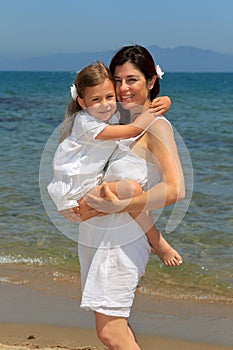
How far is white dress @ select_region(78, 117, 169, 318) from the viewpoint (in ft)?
10.2

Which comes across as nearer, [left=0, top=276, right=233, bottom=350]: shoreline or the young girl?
the young girl

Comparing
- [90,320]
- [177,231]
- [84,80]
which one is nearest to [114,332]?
[84,80]

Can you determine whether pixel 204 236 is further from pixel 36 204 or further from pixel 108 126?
pixel 108 126

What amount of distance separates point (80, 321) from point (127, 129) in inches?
95.2

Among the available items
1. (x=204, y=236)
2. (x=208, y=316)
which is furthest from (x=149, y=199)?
(x=204, y=236)

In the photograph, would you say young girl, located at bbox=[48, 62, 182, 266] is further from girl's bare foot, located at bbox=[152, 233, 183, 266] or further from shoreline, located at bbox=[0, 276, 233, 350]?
shoreline, located at bbox=[0, 276, 233, 350]

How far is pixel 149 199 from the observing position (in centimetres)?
307

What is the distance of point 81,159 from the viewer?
10.4 ft

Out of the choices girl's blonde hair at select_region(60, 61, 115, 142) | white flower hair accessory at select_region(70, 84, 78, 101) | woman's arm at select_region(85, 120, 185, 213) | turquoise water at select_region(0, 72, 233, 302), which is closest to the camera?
woman's arm at select_region(85, 120, 185, 213)

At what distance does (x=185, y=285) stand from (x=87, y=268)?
3.05 metres

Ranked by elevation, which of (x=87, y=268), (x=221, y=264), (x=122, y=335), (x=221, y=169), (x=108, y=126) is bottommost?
(x=221, y=169)

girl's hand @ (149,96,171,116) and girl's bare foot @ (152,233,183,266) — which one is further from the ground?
girl's hand @ (149,96,171,116)

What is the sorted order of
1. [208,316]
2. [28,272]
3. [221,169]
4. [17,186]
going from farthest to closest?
[221,169] → [17,186] → [28,272] → [208,316]

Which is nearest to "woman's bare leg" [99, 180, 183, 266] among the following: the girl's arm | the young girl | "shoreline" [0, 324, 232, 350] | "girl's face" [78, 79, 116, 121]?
the young girl
